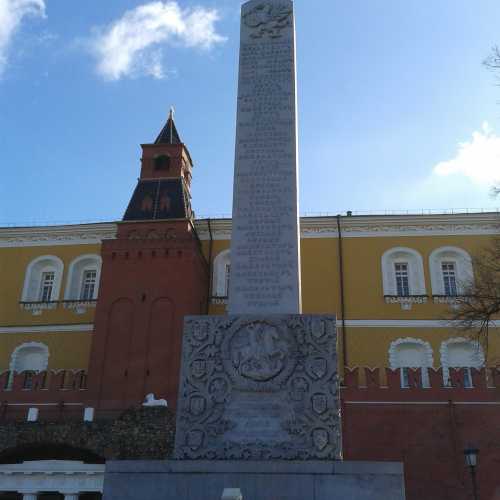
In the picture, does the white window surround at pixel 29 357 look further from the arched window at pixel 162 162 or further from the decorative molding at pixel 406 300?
the decorative molding at pixel 406 300

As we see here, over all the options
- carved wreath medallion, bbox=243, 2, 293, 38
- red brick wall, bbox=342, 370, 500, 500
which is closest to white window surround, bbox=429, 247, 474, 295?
red brick wall, bbox=342, 370, 500, 500

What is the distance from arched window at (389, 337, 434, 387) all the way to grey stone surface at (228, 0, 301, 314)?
17.7 meters

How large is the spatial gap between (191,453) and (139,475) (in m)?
0.72

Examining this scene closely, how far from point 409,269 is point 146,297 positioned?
1116cm

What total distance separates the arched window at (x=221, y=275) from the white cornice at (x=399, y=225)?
0.94m

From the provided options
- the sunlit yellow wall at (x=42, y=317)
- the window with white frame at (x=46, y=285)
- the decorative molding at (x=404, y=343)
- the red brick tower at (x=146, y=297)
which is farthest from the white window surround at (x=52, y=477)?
the decorative molding at (x=404, y=343)

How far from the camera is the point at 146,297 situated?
23.9 metres

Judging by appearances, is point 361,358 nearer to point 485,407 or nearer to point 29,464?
point 485,407

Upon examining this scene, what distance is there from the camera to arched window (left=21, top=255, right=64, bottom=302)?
2855cm

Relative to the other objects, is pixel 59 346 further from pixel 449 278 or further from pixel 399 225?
pixel 449 278

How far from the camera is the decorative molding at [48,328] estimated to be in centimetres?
2709

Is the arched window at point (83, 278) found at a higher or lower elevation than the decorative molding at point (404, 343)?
higher

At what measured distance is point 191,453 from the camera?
24.3ft

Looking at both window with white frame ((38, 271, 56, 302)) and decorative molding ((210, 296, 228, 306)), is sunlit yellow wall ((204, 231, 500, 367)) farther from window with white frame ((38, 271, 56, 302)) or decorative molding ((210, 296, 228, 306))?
A: window with white frame ((38, 271, 56, 302))
